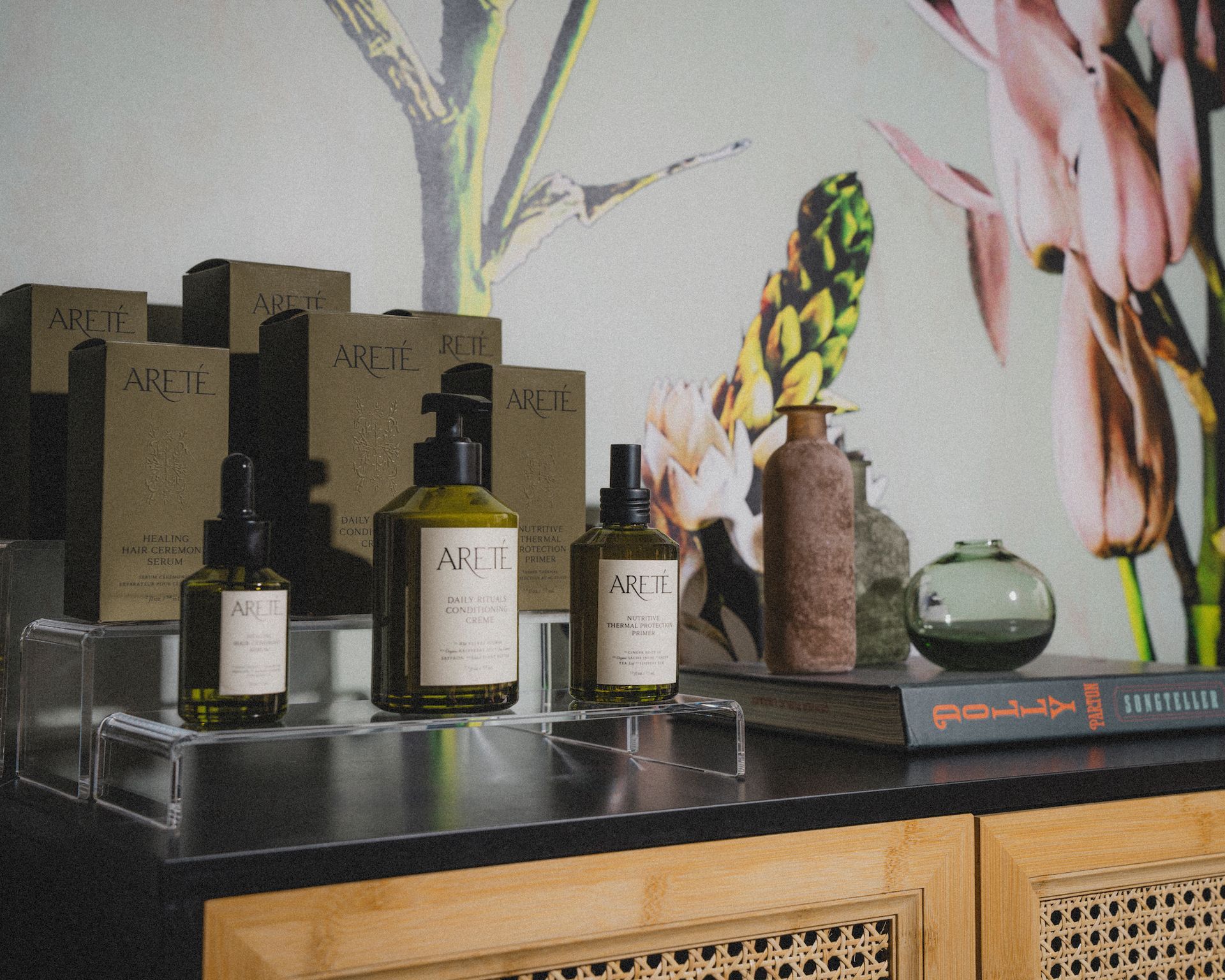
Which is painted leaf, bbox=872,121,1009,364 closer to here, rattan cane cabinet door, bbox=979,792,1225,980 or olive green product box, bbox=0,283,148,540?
rattan cane cabinet door, bbox=979,792,1225,980

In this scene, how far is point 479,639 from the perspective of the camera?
0.80 metres

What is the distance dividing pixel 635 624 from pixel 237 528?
0.99 feet

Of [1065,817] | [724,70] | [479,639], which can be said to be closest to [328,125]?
[724,70]

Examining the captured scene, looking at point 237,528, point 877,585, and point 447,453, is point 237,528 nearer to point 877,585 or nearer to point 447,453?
point 447,453

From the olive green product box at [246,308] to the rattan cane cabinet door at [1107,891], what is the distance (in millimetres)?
678

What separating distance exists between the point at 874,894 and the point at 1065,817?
18 centimetres

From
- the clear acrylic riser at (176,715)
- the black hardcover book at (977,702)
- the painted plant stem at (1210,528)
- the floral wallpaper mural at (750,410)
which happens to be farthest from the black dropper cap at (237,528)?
the painted plant stem at (1210,528)

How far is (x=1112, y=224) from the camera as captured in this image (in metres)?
1.70

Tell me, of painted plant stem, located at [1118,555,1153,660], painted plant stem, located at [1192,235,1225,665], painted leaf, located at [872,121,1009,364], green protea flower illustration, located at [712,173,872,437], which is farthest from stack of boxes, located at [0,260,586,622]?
painted plant stem, located at [1192,235,1225,665]

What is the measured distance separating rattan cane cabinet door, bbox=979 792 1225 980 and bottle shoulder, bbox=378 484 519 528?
1.35ft

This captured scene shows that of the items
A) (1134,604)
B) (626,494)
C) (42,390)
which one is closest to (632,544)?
(626,494)

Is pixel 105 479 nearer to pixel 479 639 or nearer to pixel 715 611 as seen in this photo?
pixel 479 639

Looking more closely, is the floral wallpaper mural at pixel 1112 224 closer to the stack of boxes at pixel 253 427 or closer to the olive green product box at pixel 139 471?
the stack of boxes at pixel 253 427

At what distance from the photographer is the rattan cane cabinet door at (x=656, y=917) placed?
0.61m
